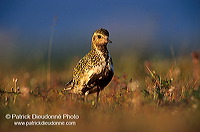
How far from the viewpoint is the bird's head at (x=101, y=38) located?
5.83 meters

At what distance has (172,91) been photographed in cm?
507

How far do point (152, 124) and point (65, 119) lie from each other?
1.01m

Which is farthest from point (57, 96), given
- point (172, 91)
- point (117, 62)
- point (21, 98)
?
point (117, 62)

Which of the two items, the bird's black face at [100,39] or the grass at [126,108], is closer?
the grass at [126,108]

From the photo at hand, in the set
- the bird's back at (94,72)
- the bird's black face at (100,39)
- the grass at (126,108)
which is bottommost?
the grass at (126,108)

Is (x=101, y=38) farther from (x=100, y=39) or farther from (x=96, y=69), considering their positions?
(x=96, y=69)

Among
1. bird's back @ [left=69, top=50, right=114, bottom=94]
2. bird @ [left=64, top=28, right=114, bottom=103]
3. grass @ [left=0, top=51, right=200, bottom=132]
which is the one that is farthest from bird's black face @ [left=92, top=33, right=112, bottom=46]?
grass @ [left=0, top=51, right=200, bottom=132]

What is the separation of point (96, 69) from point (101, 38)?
1.89 feet

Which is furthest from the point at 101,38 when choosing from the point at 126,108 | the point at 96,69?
the point at 126,108

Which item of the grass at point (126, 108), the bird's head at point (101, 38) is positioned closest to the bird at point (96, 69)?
the bird's head at point (101, 38)

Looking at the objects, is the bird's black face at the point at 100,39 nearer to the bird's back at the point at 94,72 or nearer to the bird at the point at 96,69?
the bird at the point at 96,69

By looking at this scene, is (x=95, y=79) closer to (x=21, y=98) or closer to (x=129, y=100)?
(x=129, y=100)

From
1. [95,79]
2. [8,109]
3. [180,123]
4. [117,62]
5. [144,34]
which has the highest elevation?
[144,34]

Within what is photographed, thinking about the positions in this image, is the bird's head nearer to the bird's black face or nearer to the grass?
the bird's black face
